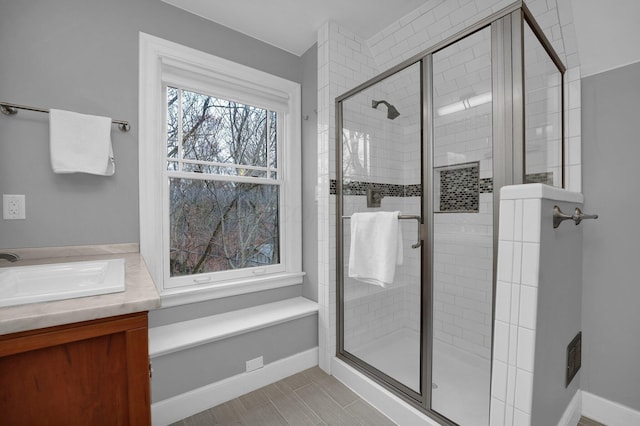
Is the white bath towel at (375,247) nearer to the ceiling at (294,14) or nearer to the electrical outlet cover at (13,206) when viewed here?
the ceiling at (294,14)

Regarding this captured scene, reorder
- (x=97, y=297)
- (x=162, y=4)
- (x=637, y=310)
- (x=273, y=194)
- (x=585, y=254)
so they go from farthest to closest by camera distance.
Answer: (x=273, y=194)
(x=162, y=4)
(x=585, y=254)
(x=637, y=310)
(x=97, y=297)

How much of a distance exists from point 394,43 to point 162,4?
168 centimetres

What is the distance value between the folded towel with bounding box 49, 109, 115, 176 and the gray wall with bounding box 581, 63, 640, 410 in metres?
2.74

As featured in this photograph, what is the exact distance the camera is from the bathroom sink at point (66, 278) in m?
0.93

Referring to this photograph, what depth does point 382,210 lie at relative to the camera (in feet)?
6.47

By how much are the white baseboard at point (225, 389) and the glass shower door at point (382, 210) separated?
0.34 meters

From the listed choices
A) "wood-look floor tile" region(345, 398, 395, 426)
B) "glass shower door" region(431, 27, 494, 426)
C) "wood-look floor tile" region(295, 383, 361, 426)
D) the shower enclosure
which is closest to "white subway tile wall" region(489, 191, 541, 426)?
the shower enclosure

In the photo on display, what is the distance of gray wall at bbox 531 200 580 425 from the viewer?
104 cm

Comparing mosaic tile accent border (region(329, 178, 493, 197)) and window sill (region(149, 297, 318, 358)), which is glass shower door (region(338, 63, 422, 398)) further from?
window sill (region(149, 297, 318, 358))

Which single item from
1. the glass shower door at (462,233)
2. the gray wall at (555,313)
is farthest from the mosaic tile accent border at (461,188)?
the gray wall at (555,313)

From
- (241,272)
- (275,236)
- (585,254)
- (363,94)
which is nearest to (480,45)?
(363,94)

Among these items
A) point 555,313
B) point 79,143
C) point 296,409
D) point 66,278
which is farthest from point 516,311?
point 79,143

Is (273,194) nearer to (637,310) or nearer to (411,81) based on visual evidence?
(411,81)

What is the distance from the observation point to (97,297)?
0.88 meters
